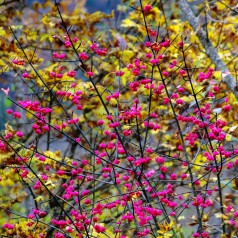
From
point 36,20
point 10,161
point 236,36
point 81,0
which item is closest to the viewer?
point 10,161

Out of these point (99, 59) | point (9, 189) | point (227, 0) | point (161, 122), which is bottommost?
point (9, 189)

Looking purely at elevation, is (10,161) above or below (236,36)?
below

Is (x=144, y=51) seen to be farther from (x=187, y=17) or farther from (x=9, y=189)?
(x=9, y=189)

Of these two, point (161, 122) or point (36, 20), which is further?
point (36, 20)

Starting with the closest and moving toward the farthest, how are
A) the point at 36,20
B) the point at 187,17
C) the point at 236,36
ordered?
the point at 187,17 → the point at 236,36 → the point at 36,20

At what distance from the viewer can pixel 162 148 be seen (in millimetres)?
6168

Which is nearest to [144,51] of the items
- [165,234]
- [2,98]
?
[2,98]

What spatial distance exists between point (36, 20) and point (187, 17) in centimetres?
228

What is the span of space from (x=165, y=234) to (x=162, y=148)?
9.36 ft

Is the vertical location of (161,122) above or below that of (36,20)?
below

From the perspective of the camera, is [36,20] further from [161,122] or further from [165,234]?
[165,234]

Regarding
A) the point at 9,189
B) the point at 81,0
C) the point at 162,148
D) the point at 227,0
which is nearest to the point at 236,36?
the point at 227,0

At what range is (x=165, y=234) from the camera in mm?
3348

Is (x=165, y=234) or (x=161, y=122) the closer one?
(x=165, y=234)
